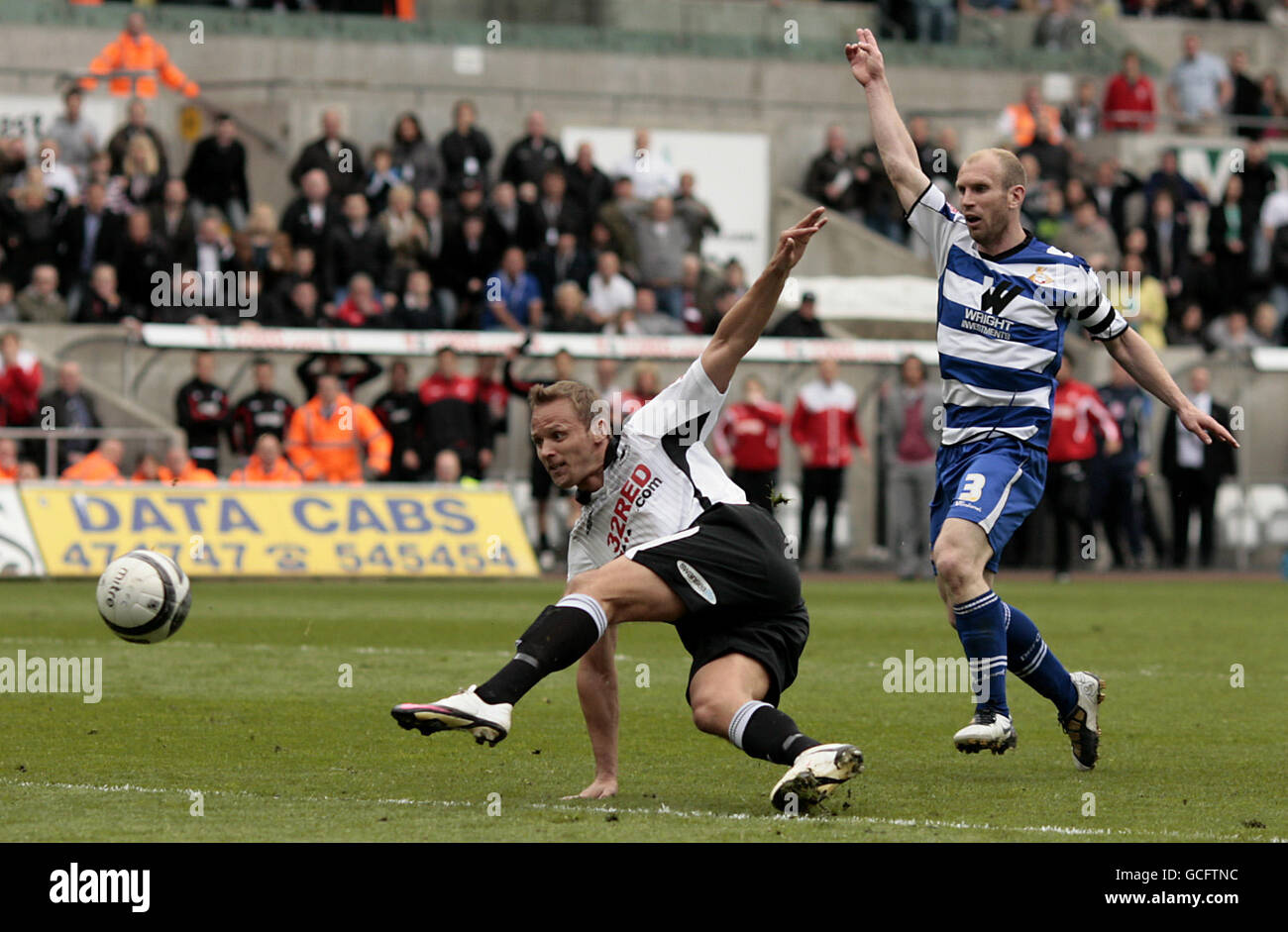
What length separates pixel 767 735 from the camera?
293 inches

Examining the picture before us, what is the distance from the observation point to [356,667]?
13.1m

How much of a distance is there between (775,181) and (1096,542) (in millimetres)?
6539

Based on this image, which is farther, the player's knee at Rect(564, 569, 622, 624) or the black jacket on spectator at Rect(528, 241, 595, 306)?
the black jacket on spectator at Rect(528, 241, 595, 306)

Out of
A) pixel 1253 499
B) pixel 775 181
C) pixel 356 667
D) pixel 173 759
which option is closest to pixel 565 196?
pixel 775 181

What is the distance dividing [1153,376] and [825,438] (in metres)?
14.0

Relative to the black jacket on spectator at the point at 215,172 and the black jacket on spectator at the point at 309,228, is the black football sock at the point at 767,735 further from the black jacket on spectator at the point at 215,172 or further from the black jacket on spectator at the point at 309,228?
the black jacket on spectator at the point at 215,172

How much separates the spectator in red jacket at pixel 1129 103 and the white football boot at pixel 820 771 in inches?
973

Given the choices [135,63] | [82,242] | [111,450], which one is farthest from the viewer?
[135,63]

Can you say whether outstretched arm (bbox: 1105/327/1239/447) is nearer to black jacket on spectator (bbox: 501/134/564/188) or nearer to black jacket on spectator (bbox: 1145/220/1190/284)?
black jacket on spectator (bbox: 501/134/564/188)

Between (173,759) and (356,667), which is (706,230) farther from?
(173,759)

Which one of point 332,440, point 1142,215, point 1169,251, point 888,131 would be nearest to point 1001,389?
point 888,131

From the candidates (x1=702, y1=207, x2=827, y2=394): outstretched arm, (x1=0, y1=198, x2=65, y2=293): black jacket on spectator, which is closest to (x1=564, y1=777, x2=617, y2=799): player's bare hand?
(x1=702, y1=207, x2=827, y2=394): outstretched arm

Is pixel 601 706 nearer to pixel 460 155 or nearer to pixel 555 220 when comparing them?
pixel 555 220

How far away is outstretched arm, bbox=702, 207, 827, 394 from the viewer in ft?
25.8
